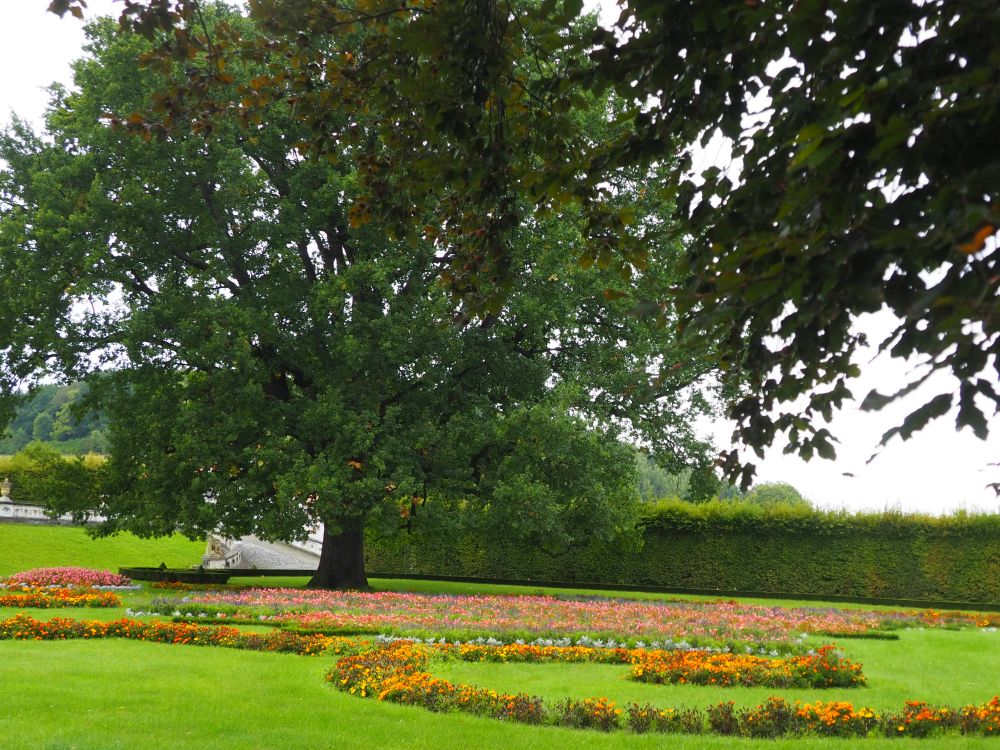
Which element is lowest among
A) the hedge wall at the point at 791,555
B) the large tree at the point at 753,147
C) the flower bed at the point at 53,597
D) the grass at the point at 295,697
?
the flower bed at the point at 53,597

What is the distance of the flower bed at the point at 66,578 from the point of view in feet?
55.5

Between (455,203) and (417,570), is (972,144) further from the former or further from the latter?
(417,570)

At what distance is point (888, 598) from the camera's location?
23.6 m

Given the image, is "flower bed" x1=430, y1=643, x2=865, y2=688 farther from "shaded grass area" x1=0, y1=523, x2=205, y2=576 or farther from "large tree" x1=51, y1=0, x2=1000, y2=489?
"shaded grass area" x1=0, y1=523, x2=205, y2=576

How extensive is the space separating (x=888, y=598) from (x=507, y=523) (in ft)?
44.2

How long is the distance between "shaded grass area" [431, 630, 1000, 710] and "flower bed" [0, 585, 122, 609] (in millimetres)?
8492

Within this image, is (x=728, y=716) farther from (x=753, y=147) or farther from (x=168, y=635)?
(x=168, y=635)

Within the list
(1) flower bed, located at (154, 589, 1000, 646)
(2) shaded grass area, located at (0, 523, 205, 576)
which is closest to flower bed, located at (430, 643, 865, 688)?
(1) flower bed, located at (154, 589, 1000, 646)

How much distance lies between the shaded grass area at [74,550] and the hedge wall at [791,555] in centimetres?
885

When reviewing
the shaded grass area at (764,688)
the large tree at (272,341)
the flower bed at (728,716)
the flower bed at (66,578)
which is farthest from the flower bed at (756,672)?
the flower bed at (66,578)

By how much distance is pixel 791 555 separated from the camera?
82.5 feet

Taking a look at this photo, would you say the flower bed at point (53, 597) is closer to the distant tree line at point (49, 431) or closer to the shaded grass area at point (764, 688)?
the shaded grass area at point (764, 688)

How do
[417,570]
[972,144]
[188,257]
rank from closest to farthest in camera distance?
[972,144], [188,257], [417,570]

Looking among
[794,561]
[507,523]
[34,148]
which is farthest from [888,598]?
[34,148]
